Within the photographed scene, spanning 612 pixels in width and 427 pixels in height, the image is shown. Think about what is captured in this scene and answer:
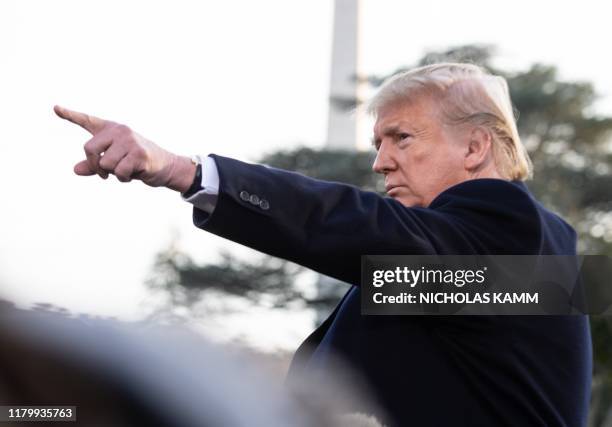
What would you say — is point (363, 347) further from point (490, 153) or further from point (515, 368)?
point (490, 153)

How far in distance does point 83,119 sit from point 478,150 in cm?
110

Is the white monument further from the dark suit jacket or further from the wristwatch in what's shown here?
the wristwatch

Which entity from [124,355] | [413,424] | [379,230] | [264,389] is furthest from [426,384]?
[124,355]

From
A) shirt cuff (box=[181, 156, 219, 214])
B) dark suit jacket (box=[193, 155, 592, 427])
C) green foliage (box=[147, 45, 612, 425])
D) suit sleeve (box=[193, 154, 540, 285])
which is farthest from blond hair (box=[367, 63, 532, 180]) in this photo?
green foliage (box=[147, 45, 612, 425])

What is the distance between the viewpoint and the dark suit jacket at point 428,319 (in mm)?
1833

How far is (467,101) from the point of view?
2389 millimetres

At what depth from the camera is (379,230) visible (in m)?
1.87

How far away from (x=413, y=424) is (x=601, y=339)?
550 inches

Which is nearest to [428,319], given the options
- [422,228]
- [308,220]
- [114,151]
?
[422,228]

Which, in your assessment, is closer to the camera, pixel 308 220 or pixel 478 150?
pixel 308 220

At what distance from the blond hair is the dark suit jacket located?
0.75 ft

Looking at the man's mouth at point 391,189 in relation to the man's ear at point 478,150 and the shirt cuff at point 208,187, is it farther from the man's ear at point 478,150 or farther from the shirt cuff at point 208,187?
the shirt cuff at point 208,187

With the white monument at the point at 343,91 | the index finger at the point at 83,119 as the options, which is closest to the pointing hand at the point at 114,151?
the index finger at the point at 83,119

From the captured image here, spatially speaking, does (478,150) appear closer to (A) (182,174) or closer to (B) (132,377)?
(A) (182,174)
